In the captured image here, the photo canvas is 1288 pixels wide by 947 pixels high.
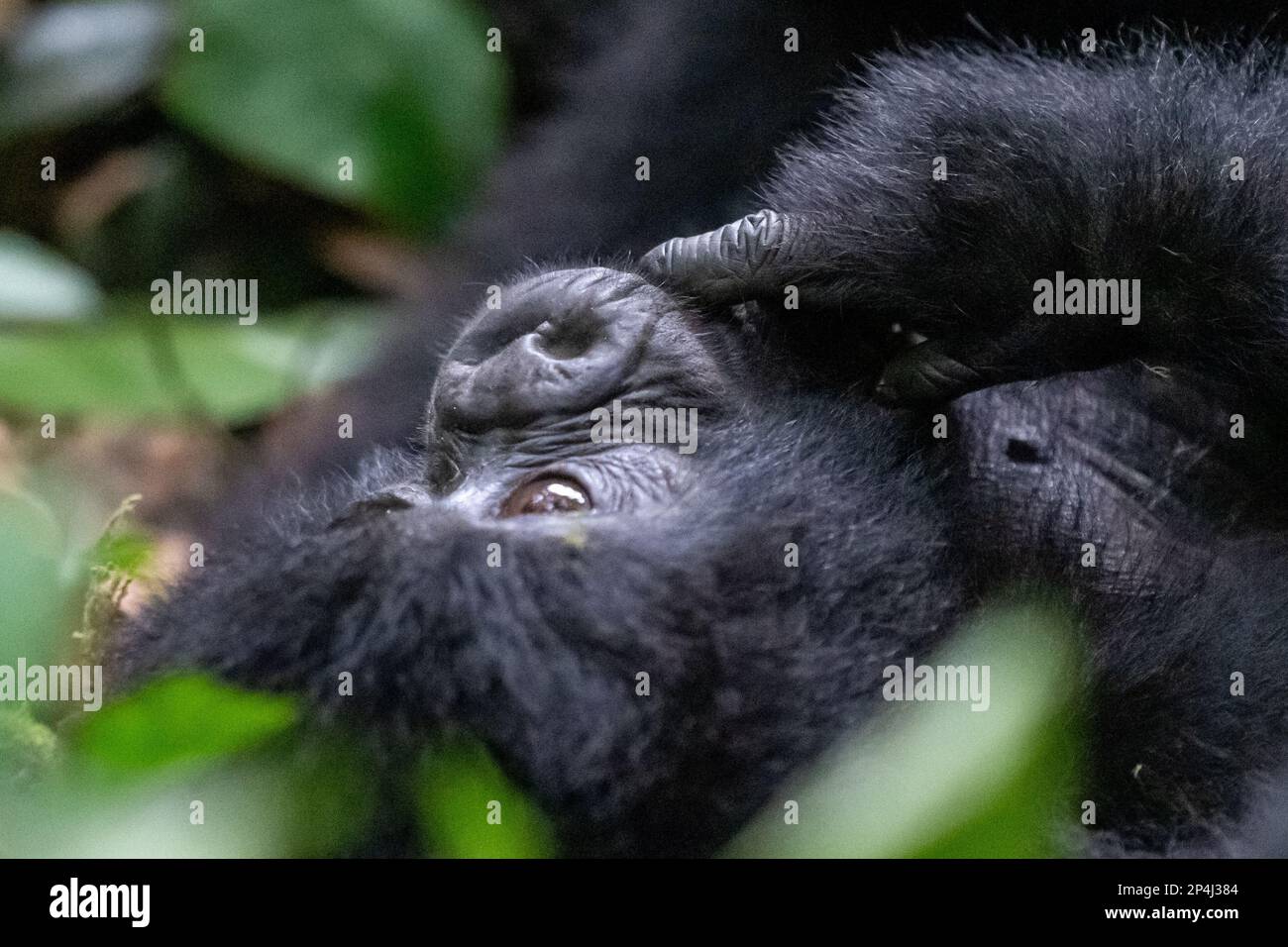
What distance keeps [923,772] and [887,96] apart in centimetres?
108

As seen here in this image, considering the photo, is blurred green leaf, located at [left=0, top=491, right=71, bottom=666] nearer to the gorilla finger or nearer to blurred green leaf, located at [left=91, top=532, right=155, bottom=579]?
blurred green leaf, located at [left=91, top=532, right=155, bottom=579]

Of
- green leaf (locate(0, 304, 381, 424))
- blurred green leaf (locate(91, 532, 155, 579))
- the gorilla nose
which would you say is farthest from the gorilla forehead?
green leaf (locate(0, 304, 381, 424))

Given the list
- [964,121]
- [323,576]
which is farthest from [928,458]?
[323,576]

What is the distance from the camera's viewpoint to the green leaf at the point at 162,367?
10.0 feet

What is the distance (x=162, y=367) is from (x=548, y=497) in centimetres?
173

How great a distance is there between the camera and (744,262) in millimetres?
1778

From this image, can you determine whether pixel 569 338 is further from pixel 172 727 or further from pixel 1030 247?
pixel 172 727

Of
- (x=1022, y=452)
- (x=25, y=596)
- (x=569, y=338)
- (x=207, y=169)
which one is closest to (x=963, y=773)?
(x=569, y=338)

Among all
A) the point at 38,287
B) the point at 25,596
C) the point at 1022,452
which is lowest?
the point at 25,596

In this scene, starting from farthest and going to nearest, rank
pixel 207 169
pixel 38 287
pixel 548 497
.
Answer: pixel 207 169, pixel 38 287, pixel 548 497

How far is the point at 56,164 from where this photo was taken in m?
3.82

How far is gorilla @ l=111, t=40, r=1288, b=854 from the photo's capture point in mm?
1524

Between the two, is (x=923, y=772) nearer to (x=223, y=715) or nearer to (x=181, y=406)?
(x=223, y=715)

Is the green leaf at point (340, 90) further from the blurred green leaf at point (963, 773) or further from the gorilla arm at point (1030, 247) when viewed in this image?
the blurred green leaf at point (963, 773)
